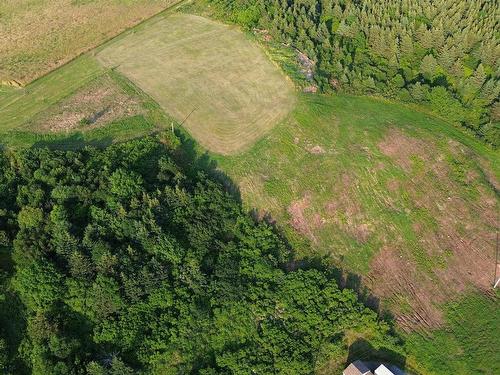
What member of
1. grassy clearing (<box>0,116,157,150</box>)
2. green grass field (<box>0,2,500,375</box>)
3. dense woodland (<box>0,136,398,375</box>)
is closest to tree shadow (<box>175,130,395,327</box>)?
green grass field (<box>0,2,500,375</box>)

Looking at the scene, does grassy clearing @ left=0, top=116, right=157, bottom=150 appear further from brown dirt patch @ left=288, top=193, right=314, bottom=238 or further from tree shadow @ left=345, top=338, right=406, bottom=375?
tree shadow @ left=345, top=338, right=406, bottom=375

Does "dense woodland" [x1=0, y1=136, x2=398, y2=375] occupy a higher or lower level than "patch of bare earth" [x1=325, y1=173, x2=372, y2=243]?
lower

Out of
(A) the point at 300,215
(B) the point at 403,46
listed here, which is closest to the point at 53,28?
(A) the point at 300,215

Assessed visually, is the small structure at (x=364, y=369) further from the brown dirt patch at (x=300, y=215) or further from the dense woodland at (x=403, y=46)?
the dense woodland at (x=403, y=46)

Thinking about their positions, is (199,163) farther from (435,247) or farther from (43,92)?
(435,247)

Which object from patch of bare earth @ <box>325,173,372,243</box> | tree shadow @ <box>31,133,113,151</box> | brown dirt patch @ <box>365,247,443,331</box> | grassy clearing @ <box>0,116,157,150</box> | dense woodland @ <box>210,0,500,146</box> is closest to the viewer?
brown dirt patch @ <box>365,247,443,331</box>

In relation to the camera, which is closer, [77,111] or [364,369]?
[364,369]
